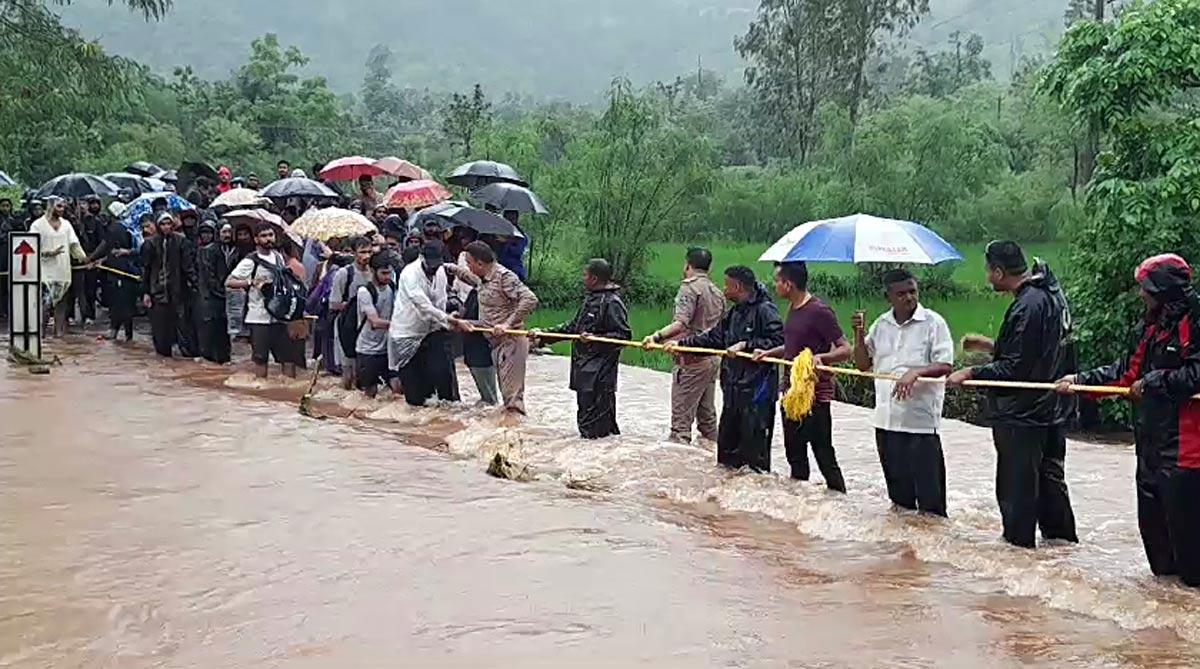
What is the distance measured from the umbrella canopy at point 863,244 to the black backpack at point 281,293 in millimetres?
5900

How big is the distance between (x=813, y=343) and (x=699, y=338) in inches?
49.1

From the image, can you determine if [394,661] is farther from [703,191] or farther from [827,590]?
[703,191]

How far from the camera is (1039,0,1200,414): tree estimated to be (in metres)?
16.5

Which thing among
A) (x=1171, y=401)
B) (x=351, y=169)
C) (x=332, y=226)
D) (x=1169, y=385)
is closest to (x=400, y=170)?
(x=351, y=169)

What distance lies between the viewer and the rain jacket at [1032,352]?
23.9 feet

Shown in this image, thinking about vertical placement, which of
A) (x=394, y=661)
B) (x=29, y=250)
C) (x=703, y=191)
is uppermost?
(x=703, y=191)

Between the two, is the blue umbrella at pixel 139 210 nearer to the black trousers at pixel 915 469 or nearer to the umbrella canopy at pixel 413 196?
the umbrella canopy at pixel 413 196

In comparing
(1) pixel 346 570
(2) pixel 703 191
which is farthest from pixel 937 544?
(2) pixel 703 191

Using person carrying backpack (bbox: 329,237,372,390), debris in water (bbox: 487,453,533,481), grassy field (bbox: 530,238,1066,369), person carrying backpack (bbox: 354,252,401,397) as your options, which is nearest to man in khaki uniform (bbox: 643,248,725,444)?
debris in water (bbox: 487,453,533,481)

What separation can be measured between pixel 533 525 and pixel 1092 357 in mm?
12496

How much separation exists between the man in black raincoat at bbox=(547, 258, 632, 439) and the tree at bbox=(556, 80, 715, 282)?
20.9 m

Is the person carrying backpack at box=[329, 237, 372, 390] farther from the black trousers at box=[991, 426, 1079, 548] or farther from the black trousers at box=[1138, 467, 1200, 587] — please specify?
the black trousers at box=[1138, 467, 1200, 587]

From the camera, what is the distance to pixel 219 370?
49.7ft

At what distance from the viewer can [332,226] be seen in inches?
581
